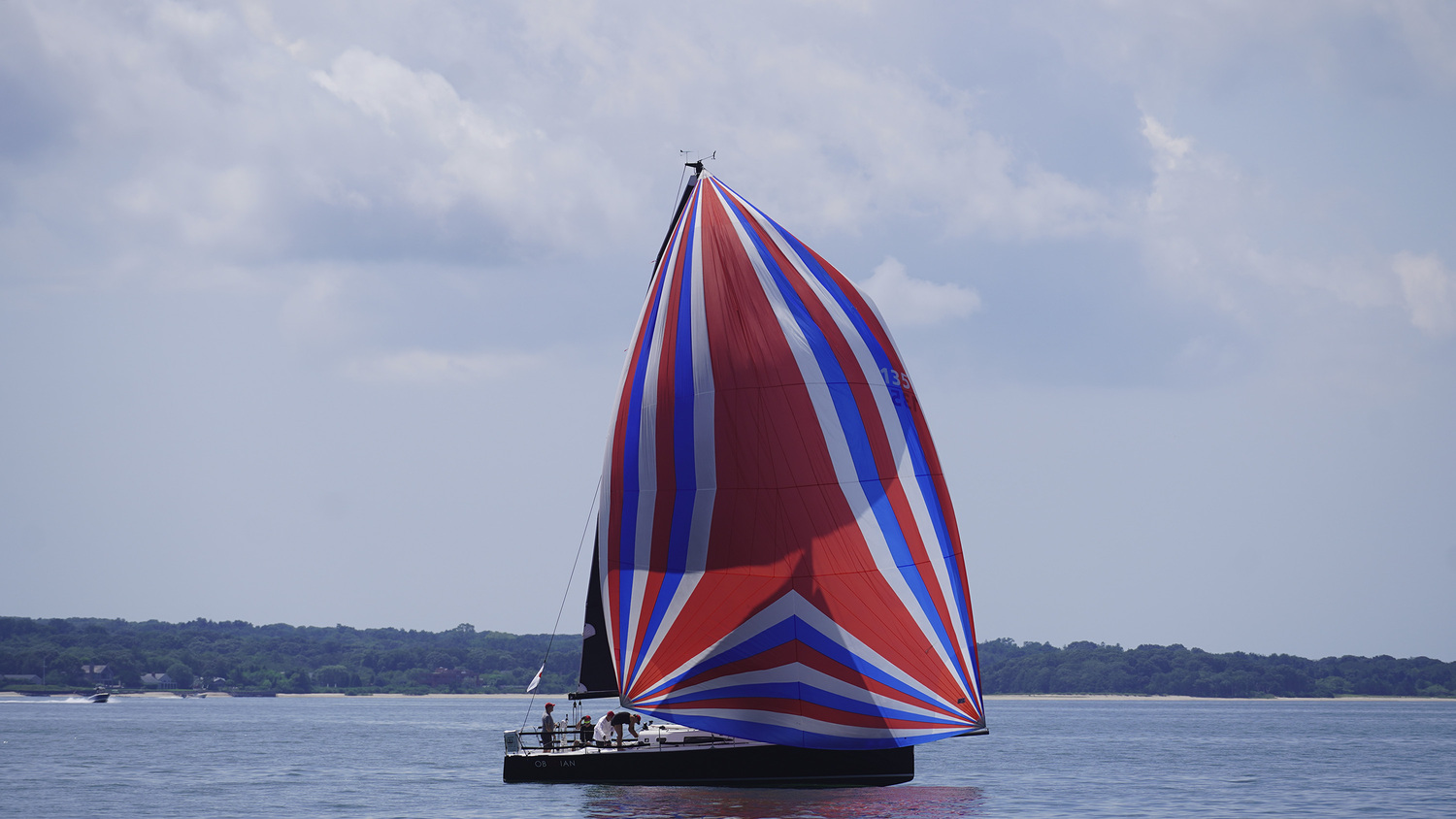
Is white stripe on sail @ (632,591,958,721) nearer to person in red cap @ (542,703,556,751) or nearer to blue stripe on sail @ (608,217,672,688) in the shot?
blue stripe on sail @ (608,217,672,688)

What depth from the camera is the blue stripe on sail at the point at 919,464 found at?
28.6m

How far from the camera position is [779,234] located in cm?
2997

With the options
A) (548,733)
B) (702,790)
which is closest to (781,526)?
(702,790)

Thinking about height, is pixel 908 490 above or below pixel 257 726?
above

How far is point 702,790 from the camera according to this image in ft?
98.1

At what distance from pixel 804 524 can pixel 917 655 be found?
11.2ft

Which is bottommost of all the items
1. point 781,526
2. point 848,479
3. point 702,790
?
point 702,790

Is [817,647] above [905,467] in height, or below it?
below

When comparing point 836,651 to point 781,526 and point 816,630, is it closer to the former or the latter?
point 816,630

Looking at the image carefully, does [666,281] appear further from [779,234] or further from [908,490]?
[908,490]

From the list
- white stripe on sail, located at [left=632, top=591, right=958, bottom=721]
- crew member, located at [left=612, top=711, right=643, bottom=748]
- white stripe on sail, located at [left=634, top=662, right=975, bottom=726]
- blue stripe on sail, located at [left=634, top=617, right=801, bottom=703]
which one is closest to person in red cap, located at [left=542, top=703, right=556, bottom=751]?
crew member, located at [left=612, top=711, right=643, bottom=748]

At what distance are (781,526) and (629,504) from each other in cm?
352

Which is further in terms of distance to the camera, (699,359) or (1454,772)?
(1454,772)

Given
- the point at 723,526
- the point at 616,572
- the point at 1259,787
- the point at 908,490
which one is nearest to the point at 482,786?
the point at 616,572
